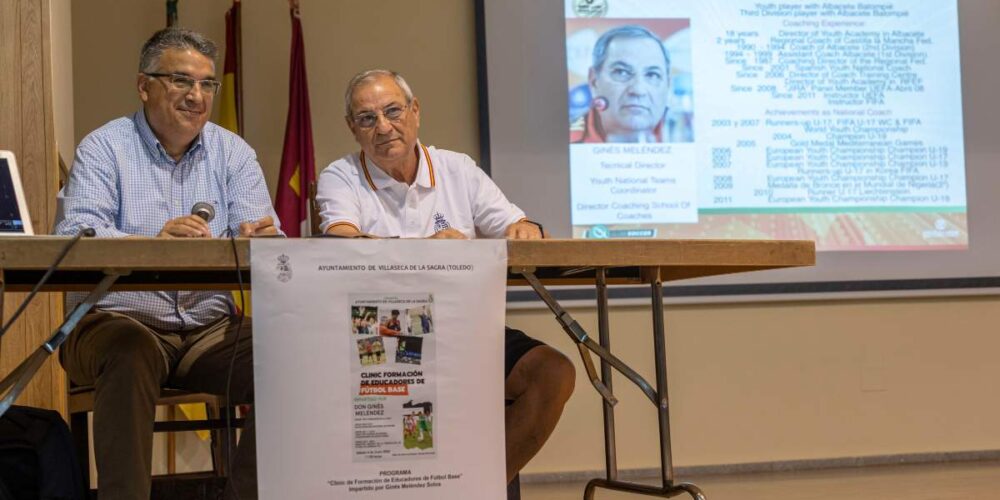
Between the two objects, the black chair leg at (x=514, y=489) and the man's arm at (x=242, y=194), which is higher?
the man's arm at (x=242, y=194)

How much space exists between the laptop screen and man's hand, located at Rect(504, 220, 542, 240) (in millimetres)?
980

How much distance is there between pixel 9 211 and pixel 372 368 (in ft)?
2.60

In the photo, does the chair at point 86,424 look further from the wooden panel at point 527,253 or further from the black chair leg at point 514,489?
the black chair leg at point 514,489

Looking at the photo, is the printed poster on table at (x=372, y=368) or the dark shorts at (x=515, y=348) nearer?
the printed poster on table at (x=372, y=368)

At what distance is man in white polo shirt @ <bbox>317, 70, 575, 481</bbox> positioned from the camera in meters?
2.62

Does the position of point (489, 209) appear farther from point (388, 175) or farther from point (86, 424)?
point (86, 424)

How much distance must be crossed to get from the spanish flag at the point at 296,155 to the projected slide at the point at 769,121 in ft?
3.57

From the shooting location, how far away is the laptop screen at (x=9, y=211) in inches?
79.8

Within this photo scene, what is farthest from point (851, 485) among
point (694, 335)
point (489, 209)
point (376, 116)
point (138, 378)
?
point (138, 378)

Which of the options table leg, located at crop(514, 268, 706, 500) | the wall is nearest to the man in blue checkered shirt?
table leg, located at crop(514, 268, 706, 500)

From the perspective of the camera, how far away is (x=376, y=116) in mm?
2670

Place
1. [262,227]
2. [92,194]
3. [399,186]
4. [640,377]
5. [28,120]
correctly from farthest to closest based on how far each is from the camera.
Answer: [28,120], [399,186], [92,194], [262,227], [640,377]

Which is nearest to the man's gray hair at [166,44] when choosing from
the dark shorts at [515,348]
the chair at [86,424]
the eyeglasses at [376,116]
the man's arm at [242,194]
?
the man's arm at [242,194]

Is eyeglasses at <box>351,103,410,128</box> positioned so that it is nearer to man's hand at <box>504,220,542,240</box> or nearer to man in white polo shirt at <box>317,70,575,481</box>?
man in white polo shirt at <box>317,70,575,481</box>
